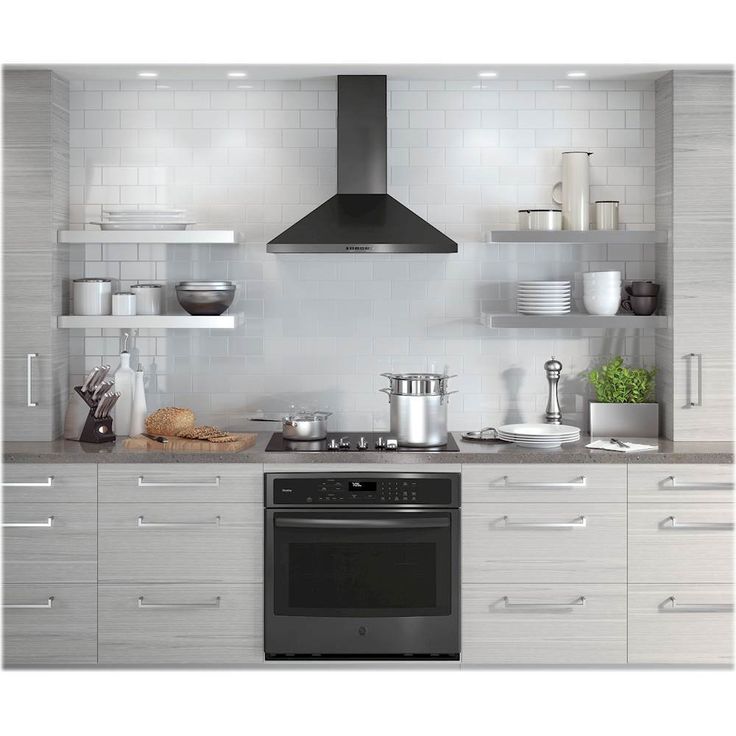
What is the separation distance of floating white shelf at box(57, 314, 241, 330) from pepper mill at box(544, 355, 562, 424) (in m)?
1.65

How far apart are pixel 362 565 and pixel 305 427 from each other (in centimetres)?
75

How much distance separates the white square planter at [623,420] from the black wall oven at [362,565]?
1033mm

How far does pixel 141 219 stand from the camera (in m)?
4.84

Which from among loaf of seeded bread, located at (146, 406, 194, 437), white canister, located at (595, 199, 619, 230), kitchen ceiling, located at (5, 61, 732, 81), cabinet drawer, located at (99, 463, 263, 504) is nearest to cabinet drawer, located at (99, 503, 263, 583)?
cabinet drawer, located at (99, 463, 263, 504)

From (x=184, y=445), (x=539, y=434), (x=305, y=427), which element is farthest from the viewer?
(x=305, y=427)

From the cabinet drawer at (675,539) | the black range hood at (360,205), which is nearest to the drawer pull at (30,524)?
the black range hood at (360,205)

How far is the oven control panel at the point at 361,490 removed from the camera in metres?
4.38

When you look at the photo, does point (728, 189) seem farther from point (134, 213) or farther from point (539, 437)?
point (134, 213)

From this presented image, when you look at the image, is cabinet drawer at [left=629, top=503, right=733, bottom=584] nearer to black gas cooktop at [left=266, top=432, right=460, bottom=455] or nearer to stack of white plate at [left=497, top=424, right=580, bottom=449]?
stack of white plate at [left=497, top=424, right=580, bottom=449]

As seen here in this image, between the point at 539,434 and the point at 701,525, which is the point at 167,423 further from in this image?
the point at 701,525

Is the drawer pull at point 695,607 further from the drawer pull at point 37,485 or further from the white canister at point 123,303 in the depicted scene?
the white canister at point 123,303

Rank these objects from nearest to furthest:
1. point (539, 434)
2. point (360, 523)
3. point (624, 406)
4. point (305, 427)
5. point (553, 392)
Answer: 1. point (360, 523)
2. point (539, 434)
3. point (305, 427)
4. point (624, 406)
5. point (553, 392)

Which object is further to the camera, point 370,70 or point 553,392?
point 553,392

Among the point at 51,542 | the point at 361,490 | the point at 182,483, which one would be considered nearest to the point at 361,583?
the point at 361,490
